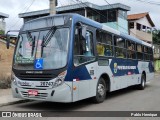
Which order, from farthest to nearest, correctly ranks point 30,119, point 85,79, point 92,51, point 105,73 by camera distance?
1. point 105,73
2. point 92,51
3. point 85,79
4. point 30,119

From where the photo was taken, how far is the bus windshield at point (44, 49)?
9.47m

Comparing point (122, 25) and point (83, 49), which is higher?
point (122, 25)

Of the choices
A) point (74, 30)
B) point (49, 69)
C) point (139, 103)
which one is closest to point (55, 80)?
point (49, 69)

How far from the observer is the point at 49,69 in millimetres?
9383

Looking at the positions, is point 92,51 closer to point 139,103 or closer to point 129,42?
point 139,103

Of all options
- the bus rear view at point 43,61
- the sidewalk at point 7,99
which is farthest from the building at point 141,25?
the bus rear view at point 43,61

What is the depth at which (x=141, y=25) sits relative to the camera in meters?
49.6

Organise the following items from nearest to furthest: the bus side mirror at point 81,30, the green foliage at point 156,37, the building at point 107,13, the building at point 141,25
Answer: the bus side mirror at point 81,30 → the building at point 107,13 → the building at point 141,25 → the green foliage at point 156,37

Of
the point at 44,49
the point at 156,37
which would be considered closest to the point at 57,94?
the point at 44,49

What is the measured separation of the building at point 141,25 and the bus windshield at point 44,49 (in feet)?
121

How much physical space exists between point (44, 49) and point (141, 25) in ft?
136

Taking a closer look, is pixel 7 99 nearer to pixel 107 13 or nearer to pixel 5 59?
pixel 5 59

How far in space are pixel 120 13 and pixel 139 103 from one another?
30528mm

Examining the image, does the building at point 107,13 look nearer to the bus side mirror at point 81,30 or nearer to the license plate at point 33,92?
the bus side mirror at point 81,30
